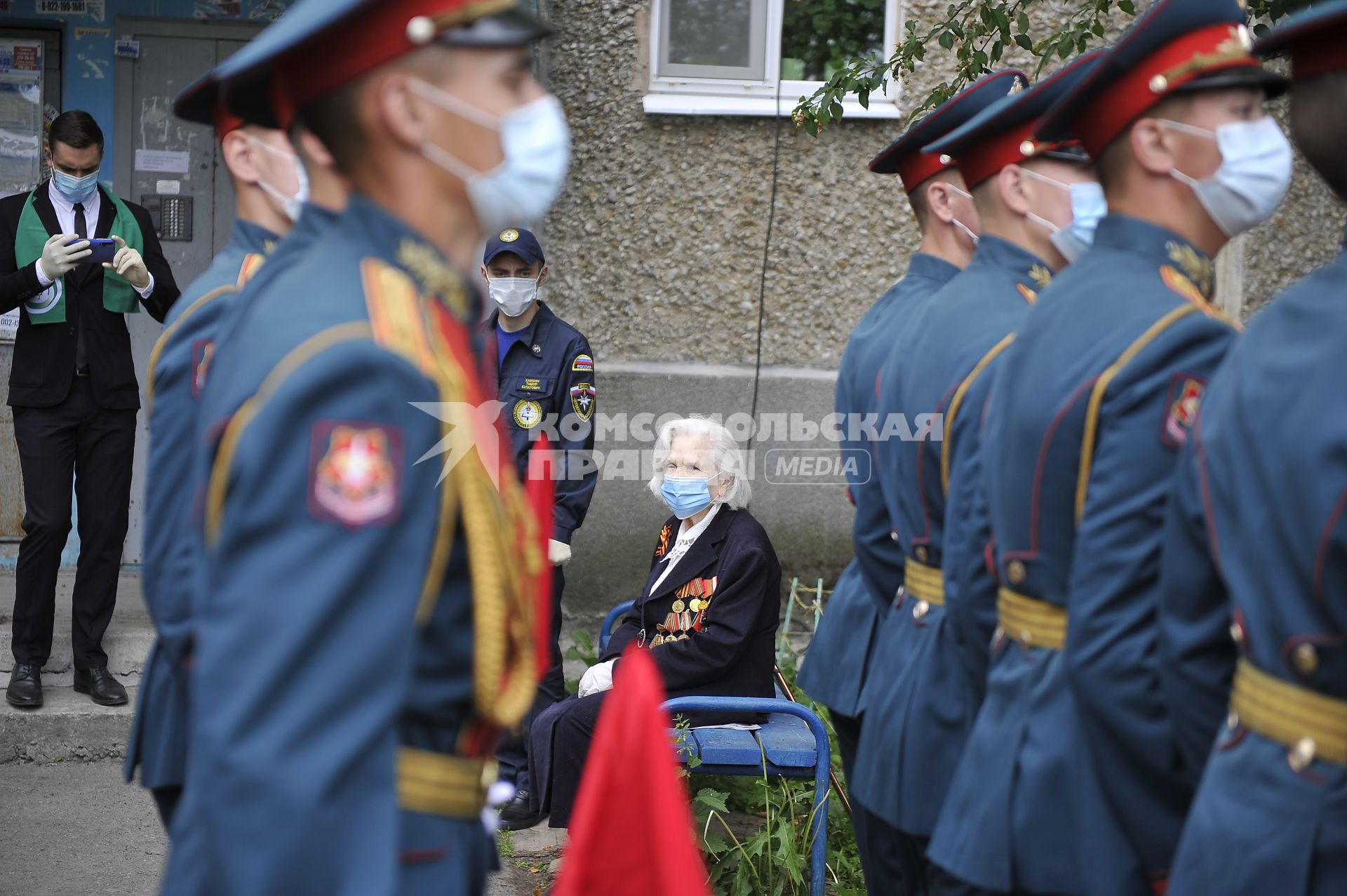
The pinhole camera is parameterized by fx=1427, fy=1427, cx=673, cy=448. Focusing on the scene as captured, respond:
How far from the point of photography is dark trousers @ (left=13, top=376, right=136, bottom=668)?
5832 millimetres

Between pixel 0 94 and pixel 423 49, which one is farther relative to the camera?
pixel 0 94

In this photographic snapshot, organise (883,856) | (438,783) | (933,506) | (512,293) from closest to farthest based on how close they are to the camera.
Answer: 1. (438,783)
2. (933,506)
3. (883,856)
4. (512,293)

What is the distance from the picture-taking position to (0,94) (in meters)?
7.20

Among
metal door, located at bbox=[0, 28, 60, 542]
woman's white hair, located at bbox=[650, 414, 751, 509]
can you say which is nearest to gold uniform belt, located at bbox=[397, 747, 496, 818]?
woman's white hair, located at bbox=[650, 414, 751, 509]

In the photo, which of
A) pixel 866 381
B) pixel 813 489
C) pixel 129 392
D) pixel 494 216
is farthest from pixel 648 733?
pixel 813 489

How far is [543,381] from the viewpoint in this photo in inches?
230

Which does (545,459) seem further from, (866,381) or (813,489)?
(813,489)

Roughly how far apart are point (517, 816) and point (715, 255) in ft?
11.0

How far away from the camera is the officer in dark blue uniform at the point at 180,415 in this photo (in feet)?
8.50

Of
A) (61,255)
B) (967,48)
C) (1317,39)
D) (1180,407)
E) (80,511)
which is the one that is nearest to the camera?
(1317,39)

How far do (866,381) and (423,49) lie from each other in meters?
2.60

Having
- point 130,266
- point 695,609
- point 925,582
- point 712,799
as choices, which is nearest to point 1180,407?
point 925,582

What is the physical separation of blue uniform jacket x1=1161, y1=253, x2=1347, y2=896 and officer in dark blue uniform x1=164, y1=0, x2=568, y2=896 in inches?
36.5

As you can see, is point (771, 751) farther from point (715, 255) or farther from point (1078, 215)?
point (715, 255)
